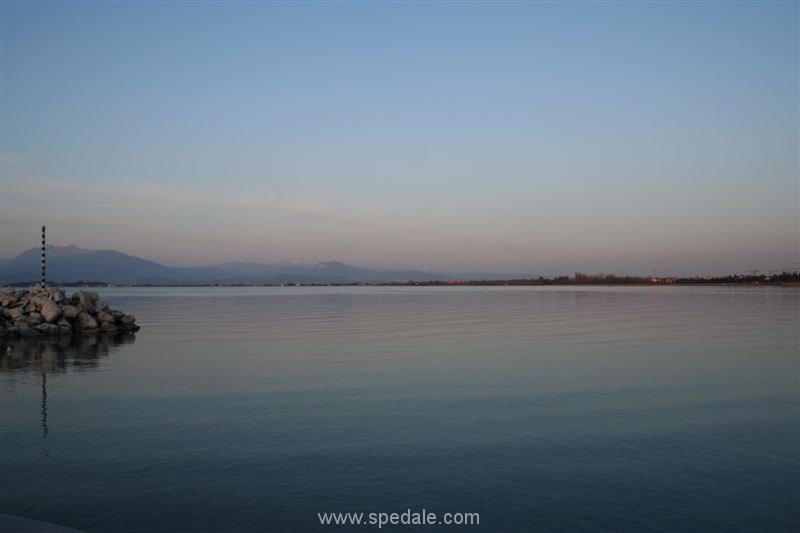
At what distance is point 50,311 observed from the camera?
3177 cm

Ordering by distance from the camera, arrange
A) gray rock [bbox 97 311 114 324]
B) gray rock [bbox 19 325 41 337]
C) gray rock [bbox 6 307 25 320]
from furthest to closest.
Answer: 1. gray rock [bbox 97 311 114 324]
2. gray rock [bbox 6 307 25 320]
3. gray rock [bbox 19 325 41 337]

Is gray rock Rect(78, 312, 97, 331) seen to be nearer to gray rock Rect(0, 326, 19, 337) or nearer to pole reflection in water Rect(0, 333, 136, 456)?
pole reflection in water Rect(0, 333, 136, 456)

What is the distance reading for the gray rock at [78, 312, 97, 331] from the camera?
32594 mm

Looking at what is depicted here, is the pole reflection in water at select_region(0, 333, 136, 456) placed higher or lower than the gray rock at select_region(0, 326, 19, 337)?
lower

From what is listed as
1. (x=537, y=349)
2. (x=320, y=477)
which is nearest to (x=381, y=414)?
(x=320, y=477)

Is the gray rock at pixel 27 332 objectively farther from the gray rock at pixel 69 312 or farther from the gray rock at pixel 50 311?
the gray rock at pixel 69 312

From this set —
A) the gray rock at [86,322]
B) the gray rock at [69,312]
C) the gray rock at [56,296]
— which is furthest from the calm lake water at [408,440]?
the gray rock at [56,296]

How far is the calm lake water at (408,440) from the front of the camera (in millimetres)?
7340

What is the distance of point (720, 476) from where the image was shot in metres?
8.46

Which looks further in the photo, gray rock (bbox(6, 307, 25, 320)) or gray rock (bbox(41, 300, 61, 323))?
gray rock (bbox(41, 300, 61, 323))

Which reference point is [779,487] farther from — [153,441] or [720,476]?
[153,441]

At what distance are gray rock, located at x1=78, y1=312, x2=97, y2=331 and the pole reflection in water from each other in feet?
4.11

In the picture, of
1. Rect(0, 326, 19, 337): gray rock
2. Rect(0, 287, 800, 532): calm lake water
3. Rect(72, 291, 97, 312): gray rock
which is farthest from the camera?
Rect(72, 291, 97, 312): gray rock

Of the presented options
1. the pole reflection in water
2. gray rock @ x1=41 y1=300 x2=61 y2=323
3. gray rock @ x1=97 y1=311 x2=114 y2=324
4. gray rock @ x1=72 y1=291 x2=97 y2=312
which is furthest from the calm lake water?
gray rock @ x1=72 y1=291 x2=97 y2=312
